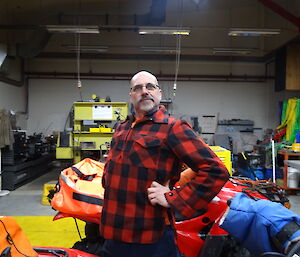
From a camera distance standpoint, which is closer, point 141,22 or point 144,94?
point 144,94

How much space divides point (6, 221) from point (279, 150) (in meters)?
5.60

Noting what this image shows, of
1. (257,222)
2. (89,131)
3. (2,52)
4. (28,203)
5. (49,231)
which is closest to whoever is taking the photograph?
(257,222)

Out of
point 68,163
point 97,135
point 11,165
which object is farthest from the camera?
point 68,163

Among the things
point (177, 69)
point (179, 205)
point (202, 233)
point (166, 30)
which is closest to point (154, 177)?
point (179, 205)

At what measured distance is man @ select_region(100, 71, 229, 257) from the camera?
1.06m

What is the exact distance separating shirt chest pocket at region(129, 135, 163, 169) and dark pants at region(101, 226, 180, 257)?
300mm

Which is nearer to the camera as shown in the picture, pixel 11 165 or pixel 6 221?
pixel 6 221

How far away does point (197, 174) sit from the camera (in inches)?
42.3

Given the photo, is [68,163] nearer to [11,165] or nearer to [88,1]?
[11,165]

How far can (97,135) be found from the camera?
585cm

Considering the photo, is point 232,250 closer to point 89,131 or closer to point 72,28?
point 89,131

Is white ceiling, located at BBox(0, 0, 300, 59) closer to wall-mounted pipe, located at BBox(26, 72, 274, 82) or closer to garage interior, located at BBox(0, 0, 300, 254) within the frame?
garage interior, located at BBox(0, 0, 300, 254)

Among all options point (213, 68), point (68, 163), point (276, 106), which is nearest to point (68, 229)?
point (68, 163)

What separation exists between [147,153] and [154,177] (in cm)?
10
